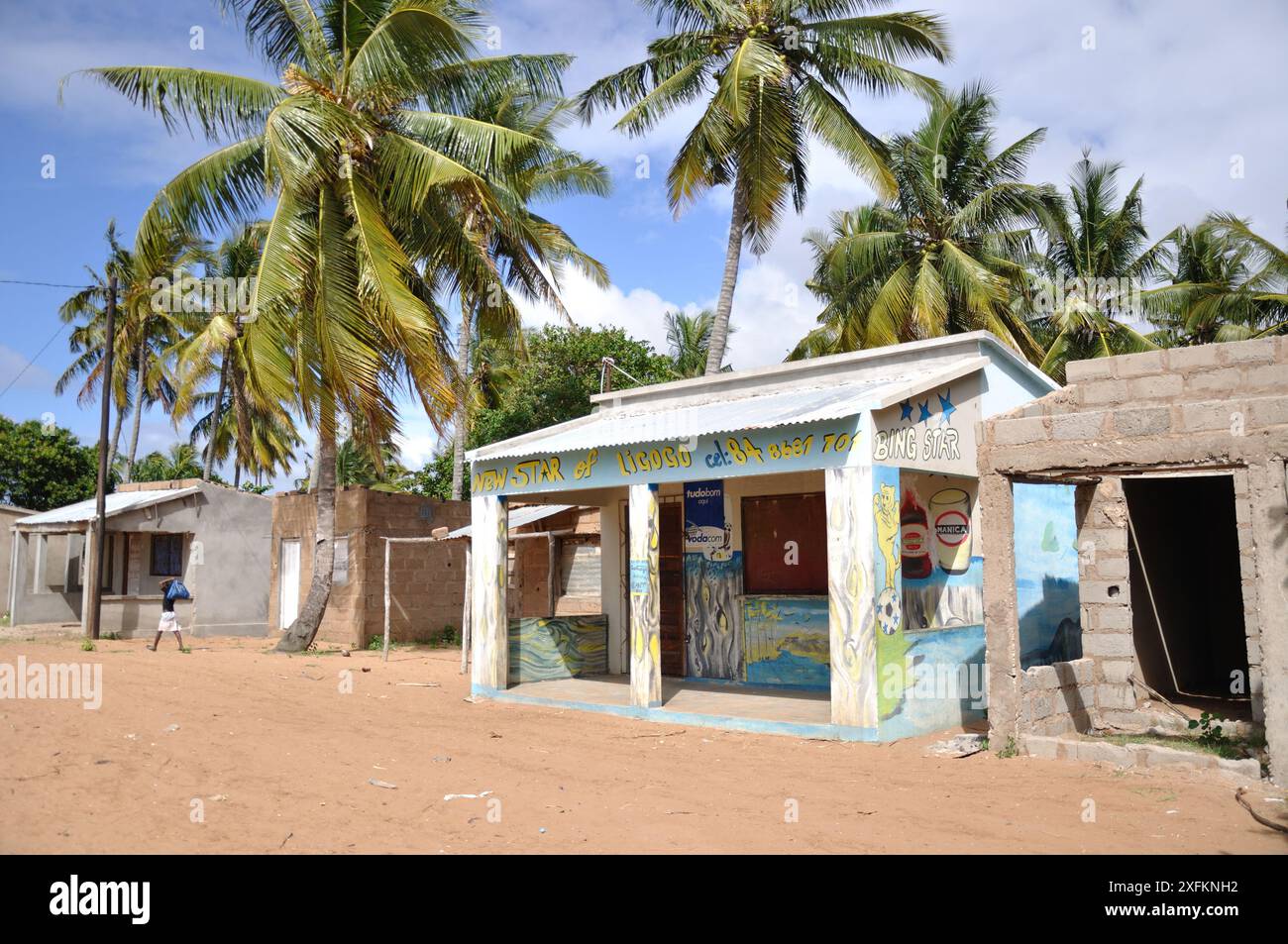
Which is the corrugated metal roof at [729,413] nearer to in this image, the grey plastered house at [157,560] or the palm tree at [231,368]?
the palm tree at [231,368]

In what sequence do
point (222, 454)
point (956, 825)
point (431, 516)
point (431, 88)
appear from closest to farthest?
point (956, 825), point (431, 88), point (431, 516), point (222, 454)

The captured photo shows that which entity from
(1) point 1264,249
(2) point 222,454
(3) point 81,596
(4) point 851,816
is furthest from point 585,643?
(2) point 222,454

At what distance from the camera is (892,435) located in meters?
10.2

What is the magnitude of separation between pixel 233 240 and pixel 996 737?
26.9m

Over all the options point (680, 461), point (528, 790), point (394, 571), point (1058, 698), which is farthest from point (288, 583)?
point (1058, 698)

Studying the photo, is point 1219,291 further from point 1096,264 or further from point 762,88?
point 762,88

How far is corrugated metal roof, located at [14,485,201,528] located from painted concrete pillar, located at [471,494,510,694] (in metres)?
11.8

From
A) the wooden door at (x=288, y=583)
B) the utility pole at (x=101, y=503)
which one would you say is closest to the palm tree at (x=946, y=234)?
the wooden door at (x=288, y=583)

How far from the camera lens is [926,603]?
11805 millimetres

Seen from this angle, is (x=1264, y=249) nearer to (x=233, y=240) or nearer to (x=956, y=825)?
(x=956, y=825)

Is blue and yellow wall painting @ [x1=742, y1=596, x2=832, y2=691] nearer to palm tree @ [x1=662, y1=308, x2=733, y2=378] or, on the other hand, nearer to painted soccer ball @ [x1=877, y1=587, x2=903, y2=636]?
painted soccer ball @ [x1=877, y1=587, x2=903, y2=636]

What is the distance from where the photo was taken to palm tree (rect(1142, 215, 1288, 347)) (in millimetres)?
22797

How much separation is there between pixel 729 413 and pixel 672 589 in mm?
3695
